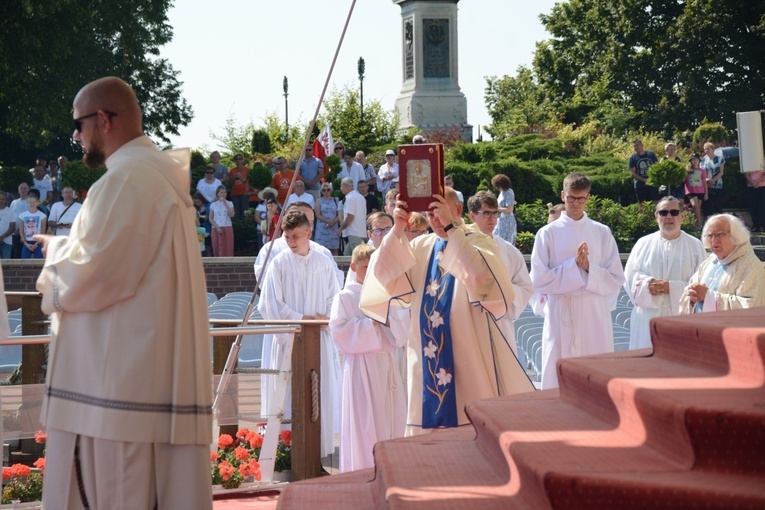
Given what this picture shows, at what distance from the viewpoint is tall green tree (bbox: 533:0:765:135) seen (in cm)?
4338

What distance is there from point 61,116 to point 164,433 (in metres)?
23.1

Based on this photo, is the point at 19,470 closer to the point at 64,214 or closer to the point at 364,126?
the point at 64,214

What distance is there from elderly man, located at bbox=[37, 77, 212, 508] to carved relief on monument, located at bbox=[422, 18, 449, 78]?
103ft

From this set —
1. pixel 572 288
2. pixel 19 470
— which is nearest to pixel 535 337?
pixel 572 288

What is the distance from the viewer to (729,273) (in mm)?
8336

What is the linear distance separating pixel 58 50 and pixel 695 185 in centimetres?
1374

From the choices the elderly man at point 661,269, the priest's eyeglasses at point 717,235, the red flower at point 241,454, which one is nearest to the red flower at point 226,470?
the red flower at point 241,454

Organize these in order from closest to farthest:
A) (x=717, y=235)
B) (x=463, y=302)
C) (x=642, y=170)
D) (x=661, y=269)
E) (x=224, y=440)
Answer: (x=463, y=302)
(x=224, y=440)
(x=717, y=235)
(x=661, y=269)
(x=642, y=170)

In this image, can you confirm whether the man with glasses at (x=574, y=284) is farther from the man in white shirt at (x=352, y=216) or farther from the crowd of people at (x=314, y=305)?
the man in white shirt at (x=352, y=216)

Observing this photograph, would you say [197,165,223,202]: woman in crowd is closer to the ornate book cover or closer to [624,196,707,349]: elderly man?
[624,196,707,349]: elderly man

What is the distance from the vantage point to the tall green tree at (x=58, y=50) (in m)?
24.0

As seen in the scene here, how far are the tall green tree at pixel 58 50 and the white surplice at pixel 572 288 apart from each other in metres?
16.4

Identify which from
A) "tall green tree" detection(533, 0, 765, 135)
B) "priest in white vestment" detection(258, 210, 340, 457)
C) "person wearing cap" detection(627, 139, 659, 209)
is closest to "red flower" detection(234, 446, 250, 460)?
"priest in white vestment" detection(258, 210, 340, 457)

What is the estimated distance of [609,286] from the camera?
10.1 meters
